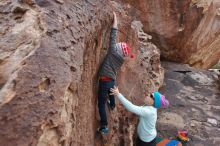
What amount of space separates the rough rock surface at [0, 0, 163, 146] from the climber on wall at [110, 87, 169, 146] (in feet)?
2.00

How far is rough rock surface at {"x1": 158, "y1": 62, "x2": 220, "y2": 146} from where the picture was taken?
22.7 ft

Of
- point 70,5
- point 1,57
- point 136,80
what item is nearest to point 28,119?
point 1,57

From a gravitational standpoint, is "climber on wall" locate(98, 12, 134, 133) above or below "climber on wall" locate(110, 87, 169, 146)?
above

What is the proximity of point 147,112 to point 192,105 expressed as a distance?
11.1 ft

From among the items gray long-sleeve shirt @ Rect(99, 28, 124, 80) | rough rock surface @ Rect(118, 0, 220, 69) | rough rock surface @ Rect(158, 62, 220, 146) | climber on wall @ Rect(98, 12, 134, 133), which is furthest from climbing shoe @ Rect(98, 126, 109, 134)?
rough rock surface @ Rect(118, 0, 220, 69)

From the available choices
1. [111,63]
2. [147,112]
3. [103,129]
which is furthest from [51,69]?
[147,112]

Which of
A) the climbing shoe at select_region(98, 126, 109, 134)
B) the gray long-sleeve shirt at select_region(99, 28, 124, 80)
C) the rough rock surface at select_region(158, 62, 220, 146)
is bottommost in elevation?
the rough rock surface at select_region(158, 62, 220, 146)

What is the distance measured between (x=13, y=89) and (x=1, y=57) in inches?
20.4

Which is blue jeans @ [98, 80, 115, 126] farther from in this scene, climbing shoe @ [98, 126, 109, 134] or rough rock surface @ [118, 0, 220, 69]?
rough rock surface @ [118, 0, 220, 69]

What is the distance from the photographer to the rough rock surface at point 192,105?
6.90 m

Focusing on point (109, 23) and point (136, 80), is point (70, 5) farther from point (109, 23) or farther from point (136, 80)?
point (136, 80)

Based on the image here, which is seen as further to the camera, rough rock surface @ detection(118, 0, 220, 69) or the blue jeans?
rough rock surface @ detection(118, 0, 220, 69)

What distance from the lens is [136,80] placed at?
6391mm

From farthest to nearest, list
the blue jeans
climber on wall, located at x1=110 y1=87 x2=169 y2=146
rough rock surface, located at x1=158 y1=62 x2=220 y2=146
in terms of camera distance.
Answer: rough rock surface, located at x1=158 y1=62 x2=220 y2=146 < climber on wall, located at x1=110 y1=87 x2=169 y2=146 < the blue jeans
